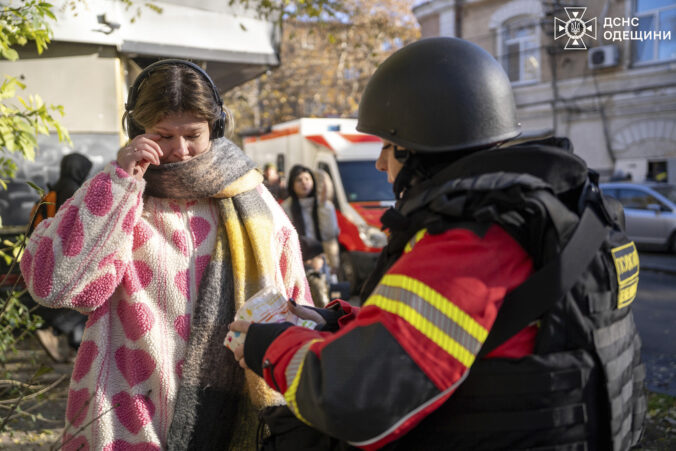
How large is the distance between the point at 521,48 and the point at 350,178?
14009mm

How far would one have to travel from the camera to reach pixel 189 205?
1932 mm

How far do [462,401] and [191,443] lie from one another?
2.98 feet

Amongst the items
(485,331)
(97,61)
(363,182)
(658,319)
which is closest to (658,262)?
(658,319)

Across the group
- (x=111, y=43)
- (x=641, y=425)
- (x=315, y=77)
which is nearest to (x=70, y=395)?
(x=641, y=425)

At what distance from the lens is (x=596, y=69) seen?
19.7m

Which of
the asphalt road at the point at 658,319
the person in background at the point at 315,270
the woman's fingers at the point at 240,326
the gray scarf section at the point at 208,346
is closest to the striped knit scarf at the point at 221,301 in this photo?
the gray scarf section at the point at 208,346

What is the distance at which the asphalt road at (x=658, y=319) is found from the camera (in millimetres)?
5598

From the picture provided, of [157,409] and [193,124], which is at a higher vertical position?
[193,124]

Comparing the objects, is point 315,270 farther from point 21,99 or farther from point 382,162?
point 382,162

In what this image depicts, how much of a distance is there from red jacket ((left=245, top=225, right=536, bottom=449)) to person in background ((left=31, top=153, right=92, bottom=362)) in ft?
15.6

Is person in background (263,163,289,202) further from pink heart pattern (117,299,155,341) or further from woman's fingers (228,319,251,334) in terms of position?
woman's fingers (228,319,251,334)

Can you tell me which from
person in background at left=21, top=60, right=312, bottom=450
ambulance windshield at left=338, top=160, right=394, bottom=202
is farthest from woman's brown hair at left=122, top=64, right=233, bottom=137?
ambulance windshield at left=338, top=160, right=394, bottom=202

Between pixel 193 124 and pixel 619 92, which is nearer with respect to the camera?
pixel 193 124

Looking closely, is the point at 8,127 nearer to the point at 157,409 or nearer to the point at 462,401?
the point at 157,409
